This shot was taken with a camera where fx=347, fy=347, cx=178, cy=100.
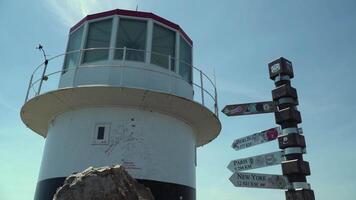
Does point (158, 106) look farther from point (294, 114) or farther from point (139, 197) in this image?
point (294, 114)

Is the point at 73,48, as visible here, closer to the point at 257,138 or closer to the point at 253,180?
the point at 257,138

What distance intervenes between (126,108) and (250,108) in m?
4.99

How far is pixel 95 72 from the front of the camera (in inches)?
467

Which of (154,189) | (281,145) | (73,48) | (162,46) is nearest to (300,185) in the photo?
(281,145)

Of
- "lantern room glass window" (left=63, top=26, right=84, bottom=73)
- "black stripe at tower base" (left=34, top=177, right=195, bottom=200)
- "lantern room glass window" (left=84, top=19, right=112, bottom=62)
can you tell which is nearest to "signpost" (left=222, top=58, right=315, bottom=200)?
"black stripe at tower base" (left=34, top=177, right=195, bottom=200)

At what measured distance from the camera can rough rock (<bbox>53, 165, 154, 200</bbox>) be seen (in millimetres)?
6559

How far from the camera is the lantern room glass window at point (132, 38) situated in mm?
12133

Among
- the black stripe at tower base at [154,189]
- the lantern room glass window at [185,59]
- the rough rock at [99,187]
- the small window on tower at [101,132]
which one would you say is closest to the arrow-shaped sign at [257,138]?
the rough rock at [99,187]

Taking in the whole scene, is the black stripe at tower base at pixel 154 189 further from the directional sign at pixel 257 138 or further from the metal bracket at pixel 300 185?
the metal bracket at pixel 300 185

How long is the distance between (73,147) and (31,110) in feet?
8.36

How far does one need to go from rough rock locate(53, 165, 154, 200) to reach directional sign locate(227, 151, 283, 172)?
81.4 inches

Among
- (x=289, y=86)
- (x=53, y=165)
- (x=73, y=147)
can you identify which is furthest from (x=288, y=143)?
(x=53, y=165)

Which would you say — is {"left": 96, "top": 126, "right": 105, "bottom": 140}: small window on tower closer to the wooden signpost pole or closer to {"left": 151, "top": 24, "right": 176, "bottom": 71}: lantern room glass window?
{"left": 151, "top": 24, "right": 176, "bottom": 71}: lantern room glass window

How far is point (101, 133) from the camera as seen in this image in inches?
434
